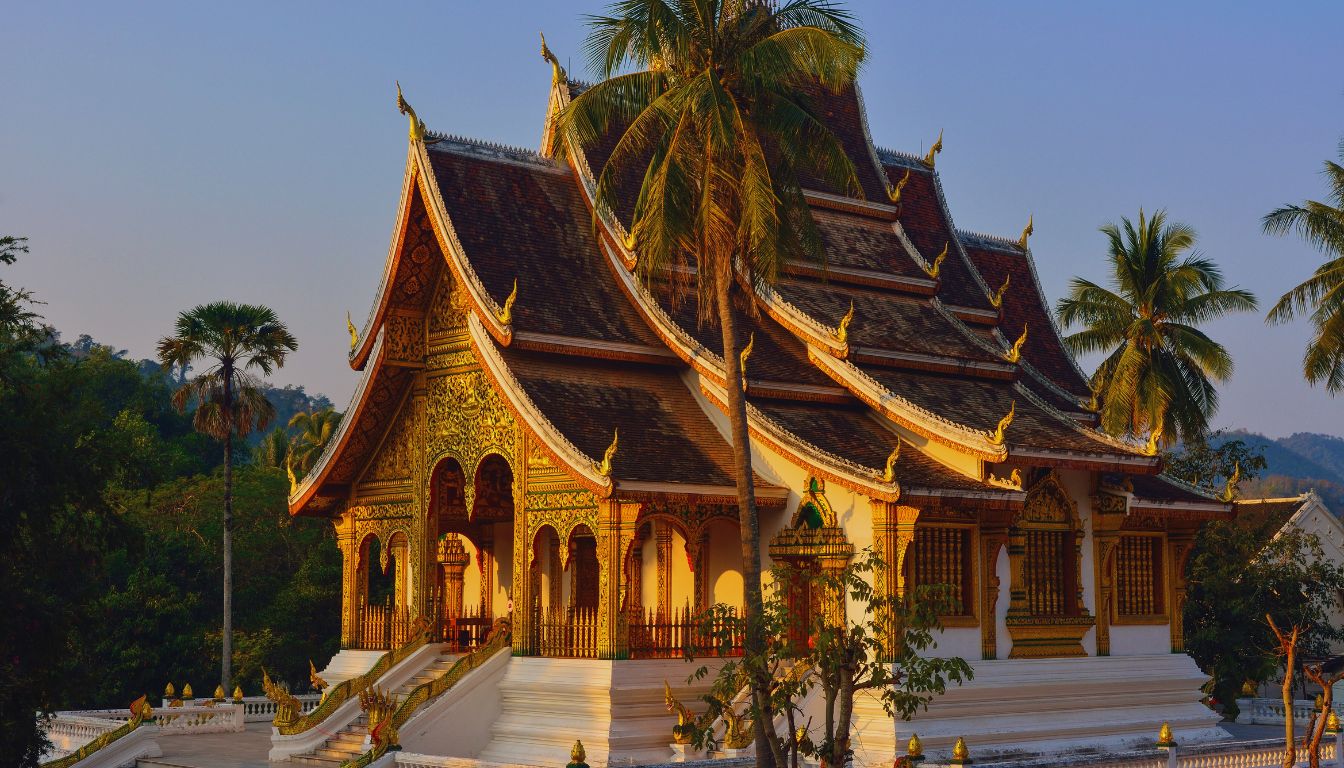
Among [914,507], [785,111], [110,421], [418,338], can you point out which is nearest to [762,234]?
[785,111]

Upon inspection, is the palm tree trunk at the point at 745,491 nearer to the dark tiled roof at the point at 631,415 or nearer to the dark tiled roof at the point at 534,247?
the dark tiled roof at the point at 631,415

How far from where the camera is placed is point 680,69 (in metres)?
16.9

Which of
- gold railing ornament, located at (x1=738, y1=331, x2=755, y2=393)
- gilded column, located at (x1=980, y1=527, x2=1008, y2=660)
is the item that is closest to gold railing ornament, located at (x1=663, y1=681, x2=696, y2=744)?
gold railing ornament, located at (x1=738, y1=331, x2=755, y2=393)

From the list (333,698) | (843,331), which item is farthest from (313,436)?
(843,331)

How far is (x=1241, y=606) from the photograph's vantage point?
90.0ft

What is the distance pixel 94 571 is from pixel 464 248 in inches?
228

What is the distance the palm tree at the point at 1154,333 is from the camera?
3078cm

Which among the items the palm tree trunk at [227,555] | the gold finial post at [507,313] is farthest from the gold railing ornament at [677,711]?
the palm tree trunk at [227,555]

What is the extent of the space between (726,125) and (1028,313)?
37.0 ft

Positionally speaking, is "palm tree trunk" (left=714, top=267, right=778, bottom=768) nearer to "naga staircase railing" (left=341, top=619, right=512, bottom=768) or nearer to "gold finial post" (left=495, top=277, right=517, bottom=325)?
"gold finial post" (left=495, top=277, right=517, bottom=325)

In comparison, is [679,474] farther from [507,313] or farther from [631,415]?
[507,313]

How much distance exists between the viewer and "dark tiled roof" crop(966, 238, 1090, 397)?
2488 cm

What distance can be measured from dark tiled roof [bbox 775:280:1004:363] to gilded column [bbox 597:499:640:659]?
13.5 feet

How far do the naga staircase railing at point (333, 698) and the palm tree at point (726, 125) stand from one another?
19.2 ft
